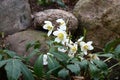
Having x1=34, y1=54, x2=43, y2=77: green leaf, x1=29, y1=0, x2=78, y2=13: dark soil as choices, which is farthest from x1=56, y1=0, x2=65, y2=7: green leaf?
x1=34, y1=54, x2=43, y2=77: green leaf

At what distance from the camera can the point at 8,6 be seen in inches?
104

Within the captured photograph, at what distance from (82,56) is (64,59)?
0.59 ft

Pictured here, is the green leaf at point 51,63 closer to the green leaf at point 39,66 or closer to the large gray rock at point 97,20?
the green leaf at point 39,66

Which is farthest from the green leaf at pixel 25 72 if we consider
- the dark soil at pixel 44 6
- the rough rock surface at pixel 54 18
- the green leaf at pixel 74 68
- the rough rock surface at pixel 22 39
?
the dark soil at pixel 44 6

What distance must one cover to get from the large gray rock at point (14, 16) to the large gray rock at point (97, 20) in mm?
489

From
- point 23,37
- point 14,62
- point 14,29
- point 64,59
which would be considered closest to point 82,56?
point 64,59

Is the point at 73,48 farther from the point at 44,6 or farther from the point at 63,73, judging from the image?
the point at 44,6

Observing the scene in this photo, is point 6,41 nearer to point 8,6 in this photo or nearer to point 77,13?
point 8,6

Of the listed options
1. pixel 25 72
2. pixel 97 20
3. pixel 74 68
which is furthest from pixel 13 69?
pixel 97 20

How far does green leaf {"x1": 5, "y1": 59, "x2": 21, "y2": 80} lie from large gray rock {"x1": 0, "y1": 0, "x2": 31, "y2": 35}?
2.97 feet

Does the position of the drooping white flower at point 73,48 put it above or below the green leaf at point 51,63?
above

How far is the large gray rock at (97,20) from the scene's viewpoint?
2746 mm

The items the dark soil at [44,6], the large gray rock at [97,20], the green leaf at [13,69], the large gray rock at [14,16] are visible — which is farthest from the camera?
the dark soil at [44,6]

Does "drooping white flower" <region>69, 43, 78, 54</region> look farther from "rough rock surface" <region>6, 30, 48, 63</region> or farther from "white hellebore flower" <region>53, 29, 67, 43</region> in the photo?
"rough rock surface" <region>6, 30, 48, 63</region>
